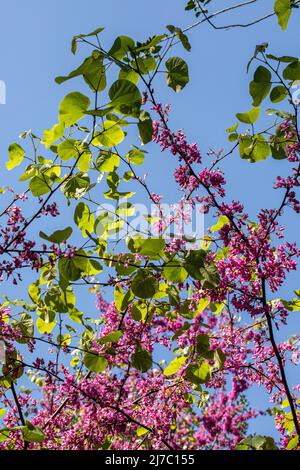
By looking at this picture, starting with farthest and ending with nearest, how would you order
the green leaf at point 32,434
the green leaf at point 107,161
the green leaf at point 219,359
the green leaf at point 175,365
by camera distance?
the green leaf at point 107,161, the green leaf at point 175,365, the green leaf at point 219,359, the green leaf at point 32,434

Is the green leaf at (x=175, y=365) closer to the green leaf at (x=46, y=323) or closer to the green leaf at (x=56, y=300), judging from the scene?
the green leaf at (x=56, y=300)

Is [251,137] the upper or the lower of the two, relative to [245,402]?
lower

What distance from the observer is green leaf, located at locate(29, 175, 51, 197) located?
3797 mm

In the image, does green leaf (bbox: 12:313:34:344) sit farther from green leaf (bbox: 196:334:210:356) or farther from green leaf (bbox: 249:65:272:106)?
green leaf (bbox: 249:65:272:106)

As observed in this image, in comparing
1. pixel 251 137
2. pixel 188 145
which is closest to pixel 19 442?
pixel 188 145

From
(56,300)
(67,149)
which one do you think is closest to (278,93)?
(67,149)

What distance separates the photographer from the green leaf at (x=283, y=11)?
3395 millimetres

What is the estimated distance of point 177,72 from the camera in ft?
12.6

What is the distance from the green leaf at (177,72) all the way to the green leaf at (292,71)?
0.67m

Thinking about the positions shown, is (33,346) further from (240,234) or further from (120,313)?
(240,234)

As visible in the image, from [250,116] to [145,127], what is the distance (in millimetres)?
→ 713
